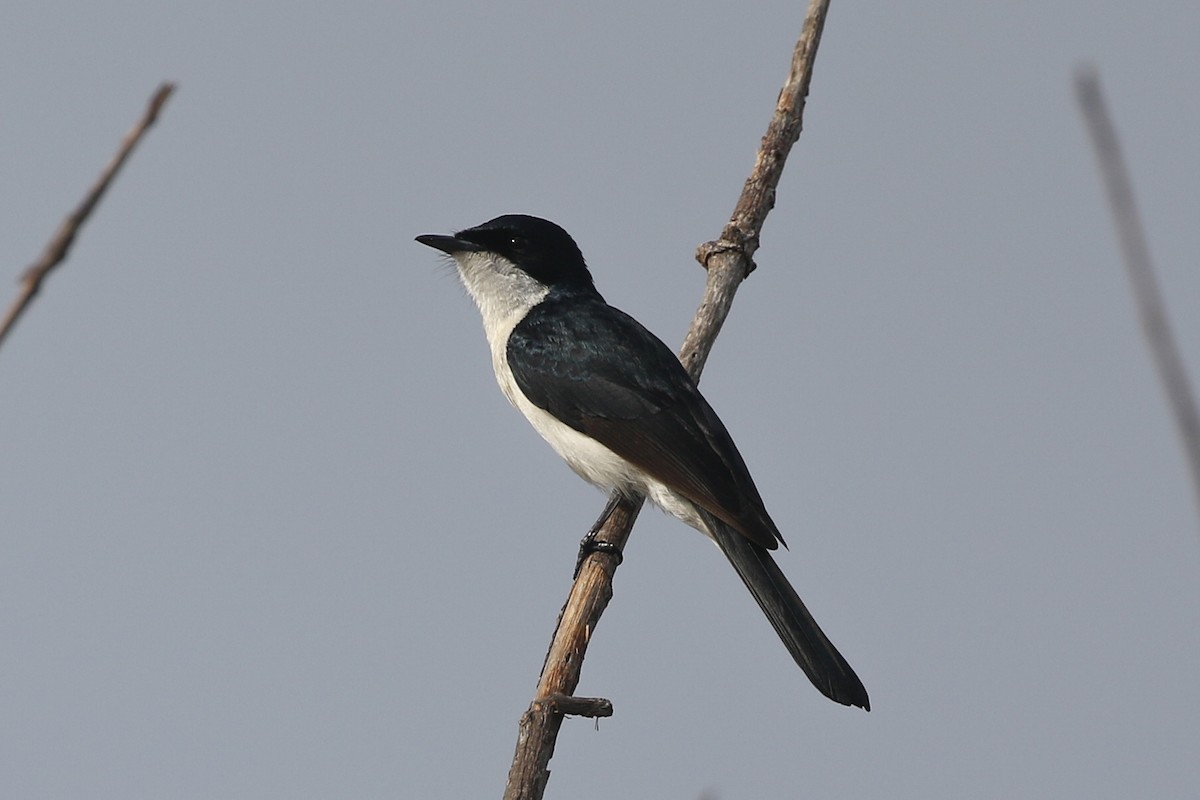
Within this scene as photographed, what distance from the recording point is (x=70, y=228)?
138cm

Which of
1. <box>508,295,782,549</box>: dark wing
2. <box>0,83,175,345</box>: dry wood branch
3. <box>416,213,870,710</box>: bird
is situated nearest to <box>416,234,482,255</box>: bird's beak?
<box>416,213,870,710</box>: bird

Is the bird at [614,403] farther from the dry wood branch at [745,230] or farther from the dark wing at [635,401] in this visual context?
the dry wood branch at [745,230]

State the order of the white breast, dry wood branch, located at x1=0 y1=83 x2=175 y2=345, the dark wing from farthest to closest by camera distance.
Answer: the white breast < the dark wing < dry wood branch, located at x1=0 y1=83 x2=175 y2=345

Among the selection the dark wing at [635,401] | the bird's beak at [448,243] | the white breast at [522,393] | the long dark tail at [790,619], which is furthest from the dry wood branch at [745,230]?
the bird's beak at [448,243]

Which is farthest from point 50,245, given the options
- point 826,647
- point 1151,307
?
point 826,647

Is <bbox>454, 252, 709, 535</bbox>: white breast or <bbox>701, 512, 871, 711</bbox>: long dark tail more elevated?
<bbox>454, 252, 709, 535</bbox>: white breast

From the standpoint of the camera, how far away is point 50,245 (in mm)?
1367

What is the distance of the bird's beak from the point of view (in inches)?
299

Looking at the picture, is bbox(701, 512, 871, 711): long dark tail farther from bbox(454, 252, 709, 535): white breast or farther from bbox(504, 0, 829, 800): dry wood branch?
bbox(504, 0, 829, 800): dry wood branch

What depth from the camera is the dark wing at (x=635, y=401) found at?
6211 millimetres

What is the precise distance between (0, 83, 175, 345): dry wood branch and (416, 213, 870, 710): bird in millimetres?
4638

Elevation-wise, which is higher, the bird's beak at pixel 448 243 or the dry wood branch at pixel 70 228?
the bird's beak at pixel 448 243

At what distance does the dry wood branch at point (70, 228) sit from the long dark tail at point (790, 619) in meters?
4.64

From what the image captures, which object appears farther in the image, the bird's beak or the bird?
the bird's beak
